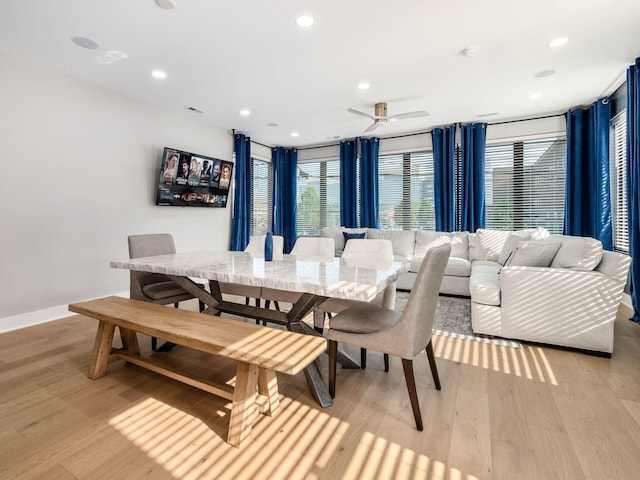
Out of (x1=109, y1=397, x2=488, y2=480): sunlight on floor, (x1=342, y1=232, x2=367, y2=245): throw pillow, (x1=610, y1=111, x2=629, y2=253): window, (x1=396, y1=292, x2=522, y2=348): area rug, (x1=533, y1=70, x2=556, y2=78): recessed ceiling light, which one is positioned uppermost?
(x1=533, y1=70, x2=556, y2=78): recessed ceiling light

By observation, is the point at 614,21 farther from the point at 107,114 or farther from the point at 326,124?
the point at 107,114

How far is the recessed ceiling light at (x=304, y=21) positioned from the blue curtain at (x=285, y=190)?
14.3ft

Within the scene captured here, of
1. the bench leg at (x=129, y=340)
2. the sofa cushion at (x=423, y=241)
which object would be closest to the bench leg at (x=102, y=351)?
the bench leg at (x=129, y=340)

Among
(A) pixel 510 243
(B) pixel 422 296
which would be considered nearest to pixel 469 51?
(A) pixel 510 243

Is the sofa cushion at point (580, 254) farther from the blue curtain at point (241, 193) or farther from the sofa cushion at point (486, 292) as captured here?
the blue curtain at point (241, 193)

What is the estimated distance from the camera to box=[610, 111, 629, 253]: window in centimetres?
392

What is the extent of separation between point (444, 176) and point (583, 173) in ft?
6.08

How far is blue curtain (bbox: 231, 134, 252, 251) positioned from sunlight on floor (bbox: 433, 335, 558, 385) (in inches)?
157

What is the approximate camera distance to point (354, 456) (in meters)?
1.37

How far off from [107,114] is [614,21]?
5.04 meters

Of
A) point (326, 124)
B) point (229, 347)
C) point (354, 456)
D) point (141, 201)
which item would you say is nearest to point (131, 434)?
point (229, 347)

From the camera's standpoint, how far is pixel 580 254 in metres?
2.53

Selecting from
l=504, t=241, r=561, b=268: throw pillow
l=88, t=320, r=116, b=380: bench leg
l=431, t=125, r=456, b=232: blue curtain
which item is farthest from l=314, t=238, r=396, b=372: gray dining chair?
l=431, t=125, r=456, b=232: blue curtain

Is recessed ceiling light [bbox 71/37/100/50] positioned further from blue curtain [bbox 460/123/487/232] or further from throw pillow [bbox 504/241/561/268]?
blue curtain [bbox 460/123/487/232]
